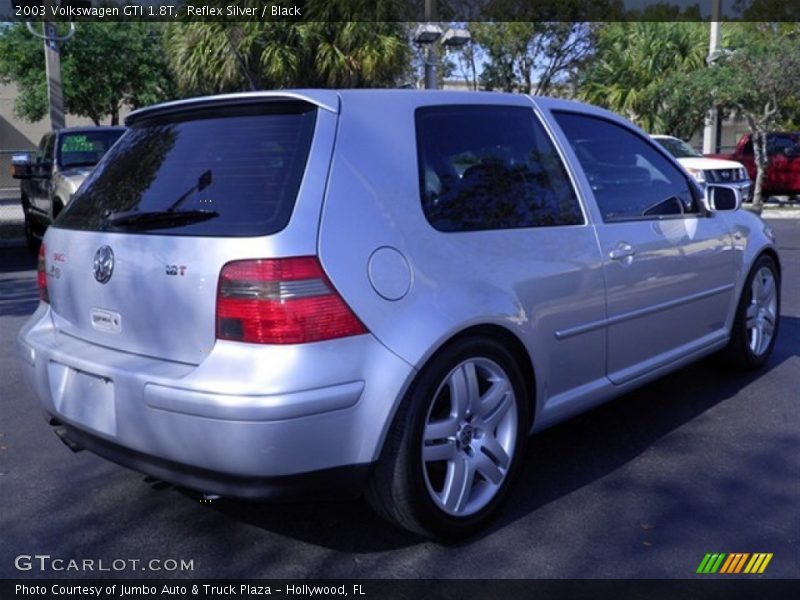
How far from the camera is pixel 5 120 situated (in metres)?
34.4

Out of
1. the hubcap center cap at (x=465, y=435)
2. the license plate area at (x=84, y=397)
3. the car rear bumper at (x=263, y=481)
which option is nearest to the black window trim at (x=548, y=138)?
the hubcap center cap at (x=465, y=435)

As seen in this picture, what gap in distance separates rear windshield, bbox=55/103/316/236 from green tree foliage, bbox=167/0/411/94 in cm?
1534

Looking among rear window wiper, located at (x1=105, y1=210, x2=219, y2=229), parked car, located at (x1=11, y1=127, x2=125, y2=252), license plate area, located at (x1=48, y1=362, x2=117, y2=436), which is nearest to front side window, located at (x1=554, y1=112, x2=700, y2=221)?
rear window wiper, located at (x1=105, y1=210, x2=219, y2=229)

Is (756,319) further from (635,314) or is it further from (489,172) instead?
(489,172)

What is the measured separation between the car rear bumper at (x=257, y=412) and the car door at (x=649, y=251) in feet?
4.96

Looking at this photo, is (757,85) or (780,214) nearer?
(757,85)

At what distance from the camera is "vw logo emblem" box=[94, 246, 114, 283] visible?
130 inches

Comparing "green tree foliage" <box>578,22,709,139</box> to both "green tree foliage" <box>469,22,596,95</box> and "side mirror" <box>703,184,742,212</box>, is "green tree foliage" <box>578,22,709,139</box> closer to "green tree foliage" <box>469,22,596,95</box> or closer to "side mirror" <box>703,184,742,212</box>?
"green tree foliage" <box>469,22,596,95</box>

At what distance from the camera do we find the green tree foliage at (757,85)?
1780 centimetres

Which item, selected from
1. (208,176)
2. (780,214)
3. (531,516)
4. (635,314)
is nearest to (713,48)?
(780,214)

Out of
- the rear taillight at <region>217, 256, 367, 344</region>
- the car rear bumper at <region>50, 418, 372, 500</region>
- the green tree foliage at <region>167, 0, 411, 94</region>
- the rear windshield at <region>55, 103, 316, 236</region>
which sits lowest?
the car rear bumper at <region>50, 418, 372, 500</region>

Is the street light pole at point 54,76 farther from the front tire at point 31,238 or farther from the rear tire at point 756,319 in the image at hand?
the rear tire at point 756,319

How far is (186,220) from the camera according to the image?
317cm

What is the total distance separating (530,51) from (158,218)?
28763 mm
